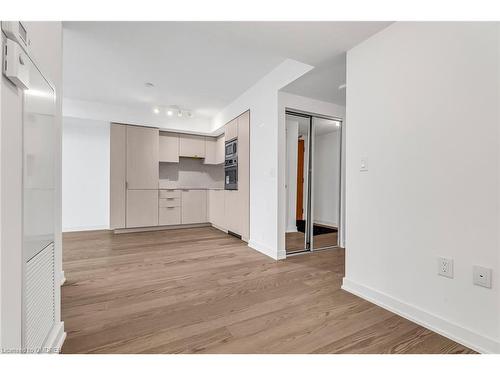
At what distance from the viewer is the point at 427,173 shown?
1.51 meters

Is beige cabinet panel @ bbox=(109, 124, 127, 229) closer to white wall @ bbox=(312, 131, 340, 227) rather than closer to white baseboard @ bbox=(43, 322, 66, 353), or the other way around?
white baseboard @ bbox=(43, 322, 66, 353)

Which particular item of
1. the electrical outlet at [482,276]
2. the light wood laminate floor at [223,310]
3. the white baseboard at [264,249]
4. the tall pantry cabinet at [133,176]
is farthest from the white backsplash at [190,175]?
the electrical outlet at [482,276]

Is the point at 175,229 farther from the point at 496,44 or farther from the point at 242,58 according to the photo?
the point at 496,44

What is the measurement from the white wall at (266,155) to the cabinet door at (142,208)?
2.37 meters

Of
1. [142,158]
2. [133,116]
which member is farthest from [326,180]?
[133,116]

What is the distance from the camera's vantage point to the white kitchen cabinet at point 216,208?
4.45m

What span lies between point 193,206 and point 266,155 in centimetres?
265

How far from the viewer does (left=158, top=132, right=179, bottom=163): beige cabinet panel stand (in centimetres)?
488

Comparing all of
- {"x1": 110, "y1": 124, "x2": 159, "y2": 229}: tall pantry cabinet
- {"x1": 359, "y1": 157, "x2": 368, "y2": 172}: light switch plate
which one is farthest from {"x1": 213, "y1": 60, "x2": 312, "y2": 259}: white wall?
{"x1": 110, "y1": 124, "x2": 159, "y2": 229}: tall pantry cabinet

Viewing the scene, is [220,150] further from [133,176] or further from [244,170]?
[133,176]

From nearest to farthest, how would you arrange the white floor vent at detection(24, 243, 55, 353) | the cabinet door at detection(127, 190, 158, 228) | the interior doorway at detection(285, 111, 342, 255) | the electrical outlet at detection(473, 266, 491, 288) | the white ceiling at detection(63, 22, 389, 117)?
1. the white floor vent at detection(24, 243, 55, 353)
2. the electrical outlet at detection(473, 266, 491, 288)
3. the white ceiling at detection(63, 22, 389, 117)
4. the interior doorway at detection(285, 111, 342, 255)
5. the cabinet door at detection(127, 190, 158, 228)

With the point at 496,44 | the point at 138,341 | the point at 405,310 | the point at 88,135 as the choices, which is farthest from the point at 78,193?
the point at 496,44

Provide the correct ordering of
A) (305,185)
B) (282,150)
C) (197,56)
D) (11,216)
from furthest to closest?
(305,185), (282,150), (197,56), (11,216)
